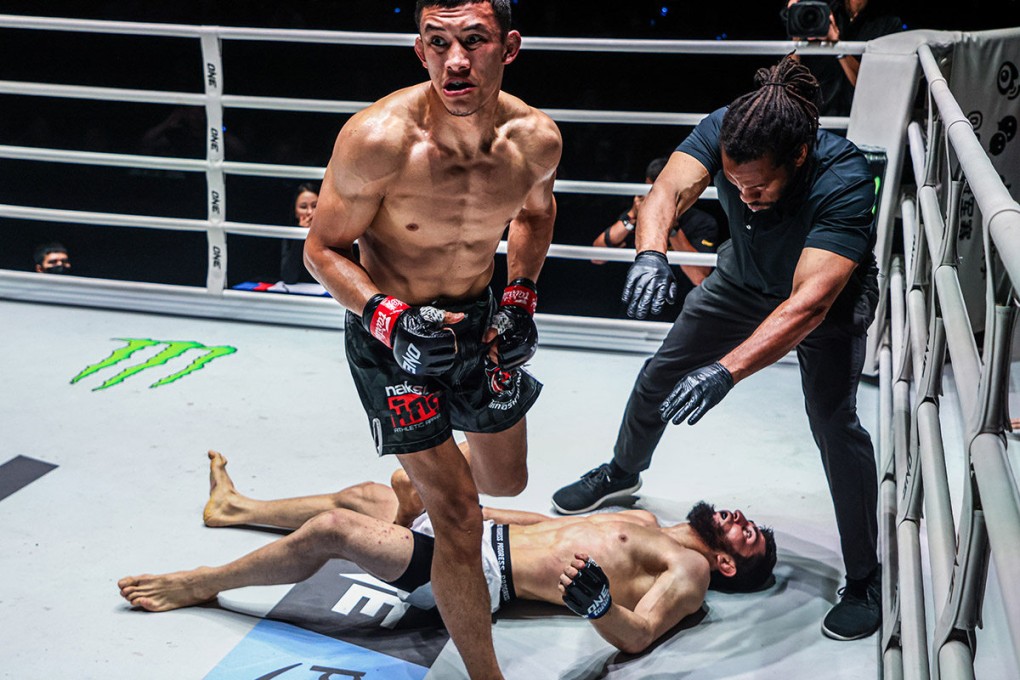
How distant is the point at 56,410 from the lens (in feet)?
10.7

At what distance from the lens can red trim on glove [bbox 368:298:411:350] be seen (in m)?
1.81

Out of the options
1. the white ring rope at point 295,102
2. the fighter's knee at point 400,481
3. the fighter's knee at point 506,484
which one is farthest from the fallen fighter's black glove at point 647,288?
the white ring rope at point 295,102

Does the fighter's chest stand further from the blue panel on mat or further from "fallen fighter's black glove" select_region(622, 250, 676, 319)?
the blue panel on mat

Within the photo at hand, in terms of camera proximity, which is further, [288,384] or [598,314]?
[598,314]

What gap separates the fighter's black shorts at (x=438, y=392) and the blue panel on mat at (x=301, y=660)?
1.66 ft

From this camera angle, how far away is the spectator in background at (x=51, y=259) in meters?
4.86

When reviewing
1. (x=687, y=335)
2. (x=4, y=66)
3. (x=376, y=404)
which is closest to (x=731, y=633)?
(x=687, y=335)

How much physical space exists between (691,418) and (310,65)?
4223mm

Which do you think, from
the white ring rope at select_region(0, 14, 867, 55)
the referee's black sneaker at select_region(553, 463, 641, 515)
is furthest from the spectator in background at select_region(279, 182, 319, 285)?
the referee's black sneaker at select_region(553, 463, 641, 515)

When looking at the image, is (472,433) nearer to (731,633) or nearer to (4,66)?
(731,633)

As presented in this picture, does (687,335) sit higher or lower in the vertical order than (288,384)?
higher

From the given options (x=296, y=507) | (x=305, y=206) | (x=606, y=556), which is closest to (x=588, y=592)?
(x=606, y=556)

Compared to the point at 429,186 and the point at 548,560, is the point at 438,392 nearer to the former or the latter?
the point at 429,186

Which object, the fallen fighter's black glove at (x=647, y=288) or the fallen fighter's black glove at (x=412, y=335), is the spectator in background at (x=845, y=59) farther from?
the fallen fighter's black glove at (x=412, y=335)
